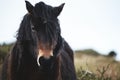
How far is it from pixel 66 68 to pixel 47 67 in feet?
6.82

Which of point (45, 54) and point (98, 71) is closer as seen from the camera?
point (45, 54)

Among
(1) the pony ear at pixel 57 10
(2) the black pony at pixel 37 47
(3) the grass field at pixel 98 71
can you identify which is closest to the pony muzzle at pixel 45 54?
(2) the black pony at pixel 37 47

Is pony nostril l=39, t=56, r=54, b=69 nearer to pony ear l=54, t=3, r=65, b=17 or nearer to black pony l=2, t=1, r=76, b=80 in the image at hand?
black pony l=2, t=1, r=76, b=80

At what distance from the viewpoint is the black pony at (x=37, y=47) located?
7.57 m

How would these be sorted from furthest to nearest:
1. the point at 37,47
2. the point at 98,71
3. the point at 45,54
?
the point at 98,71 < the point at 37,47 < the point at 45,54

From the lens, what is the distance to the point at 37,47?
7.66m

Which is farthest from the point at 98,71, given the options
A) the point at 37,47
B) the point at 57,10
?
the point at 37,47

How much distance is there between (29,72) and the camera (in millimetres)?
8273

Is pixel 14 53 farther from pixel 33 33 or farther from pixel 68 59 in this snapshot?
pixel 68 59

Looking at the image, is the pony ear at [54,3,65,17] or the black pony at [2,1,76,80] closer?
the black pony at [2,1,76,80]

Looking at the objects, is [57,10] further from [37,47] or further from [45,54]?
[45,54]

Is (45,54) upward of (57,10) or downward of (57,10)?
downward

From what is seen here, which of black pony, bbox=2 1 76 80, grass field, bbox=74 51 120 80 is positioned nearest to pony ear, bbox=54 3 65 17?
black pony, bbox=2 1 76 80

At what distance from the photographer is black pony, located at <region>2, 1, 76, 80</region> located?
757 cm
